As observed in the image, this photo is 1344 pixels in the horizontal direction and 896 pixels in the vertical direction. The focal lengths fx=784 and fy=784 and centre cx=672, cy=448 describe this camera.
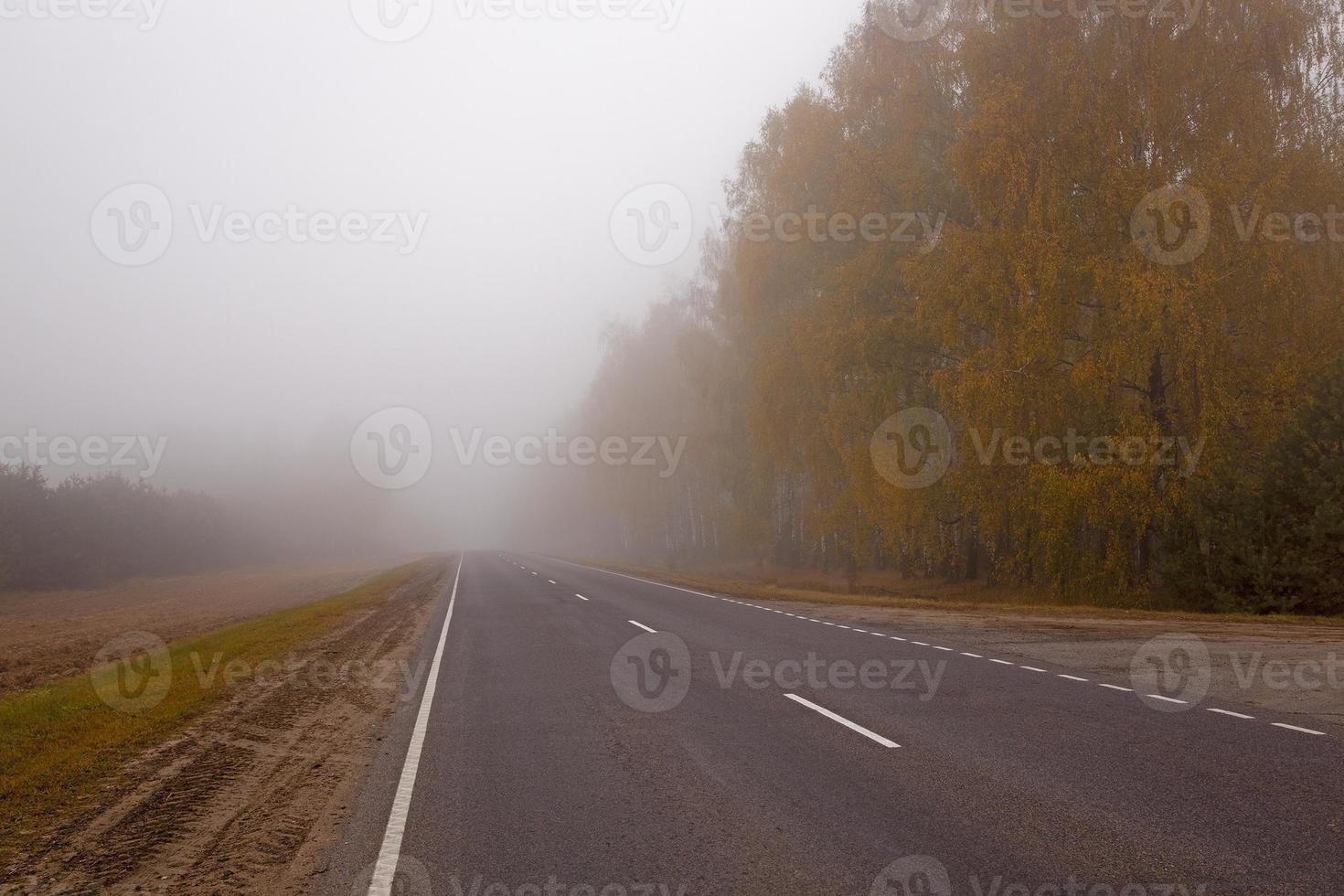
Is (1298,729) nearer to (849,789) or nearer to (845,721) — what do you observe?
(845,721)

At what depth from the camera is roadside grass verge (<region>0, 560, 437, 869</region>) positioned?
18.6ft

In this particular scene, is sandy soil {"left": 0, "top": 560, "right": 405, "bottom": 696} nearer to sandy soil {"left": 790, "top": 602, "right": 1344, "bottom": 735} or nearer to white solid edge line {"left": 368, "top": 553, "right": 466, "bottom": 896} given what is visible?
white solid edge line {"left": 368, "top": 553, "right": 466, "bottom": 896}

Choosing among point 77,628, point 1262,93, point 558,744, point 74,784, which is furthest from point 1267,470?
point 77,628

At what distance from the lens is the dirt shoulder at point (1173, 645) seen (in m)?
7.73

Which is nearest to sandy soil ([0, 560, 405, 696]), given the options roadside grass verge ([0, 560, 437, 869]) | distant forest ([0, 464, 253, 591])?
distant forest ([0, 464, 253, 591])

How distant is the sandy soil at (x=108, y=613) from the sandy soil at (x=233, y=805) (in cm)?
636

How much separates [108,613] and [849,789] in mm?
30517

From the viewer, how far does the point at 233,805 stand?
5555 millimetres

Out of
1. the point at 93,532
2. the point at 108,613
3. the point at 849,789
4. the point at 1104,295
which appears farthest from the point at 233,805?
the point at 93,532

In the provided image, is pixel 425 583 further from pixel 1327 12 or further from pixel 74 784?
pixel 1327 12

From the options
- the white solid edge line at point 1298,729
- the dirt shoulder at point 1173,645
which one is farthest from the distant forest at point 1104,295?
the white solid edge line at point 1298,729

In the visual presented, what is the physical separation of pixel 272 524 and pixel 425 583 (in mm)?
58194

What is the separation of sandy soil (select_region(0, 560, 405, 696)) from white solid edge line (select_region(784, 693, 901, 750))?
11.5m

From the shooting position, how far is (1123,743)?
6.23 m
